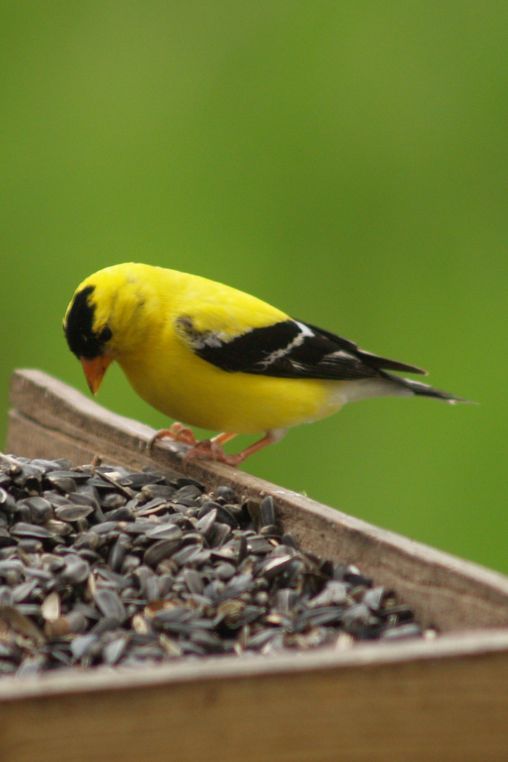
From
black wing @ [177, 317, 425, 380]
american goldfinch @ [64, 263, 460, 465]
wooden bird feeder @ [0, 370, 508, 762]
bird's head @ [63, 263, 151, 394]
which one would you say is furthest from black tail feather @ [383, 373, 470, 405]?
wooden bird feeder @ [0, 370, 508, 762]

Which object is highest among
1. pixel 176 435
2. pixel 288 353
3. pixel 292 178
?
pixel 292 178

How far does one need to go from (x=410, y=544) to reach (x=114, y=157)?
12.0 ft

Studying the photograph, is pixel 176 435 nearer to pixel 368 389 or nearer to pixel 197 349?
pixel 197 349

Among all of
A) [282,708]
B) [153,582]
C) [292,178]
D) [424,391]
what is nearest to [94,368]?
[424,391]

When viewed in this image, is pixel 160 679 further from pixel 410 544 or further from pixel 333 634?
pixel 410 544

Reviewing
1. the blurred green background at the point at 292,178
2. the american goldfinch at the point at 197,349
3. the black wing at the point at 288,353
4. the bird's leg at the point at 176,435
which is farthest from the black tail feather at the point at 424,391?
the blurred green background at the point at 292,178

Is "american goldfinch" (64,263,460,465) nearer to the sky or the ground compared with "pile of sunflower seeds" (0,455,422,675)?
nearer to the sky

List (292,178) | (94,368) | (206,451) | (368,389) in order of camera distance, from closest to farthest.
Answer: (206,451) → (94,368) → (368,389) → (292,178)

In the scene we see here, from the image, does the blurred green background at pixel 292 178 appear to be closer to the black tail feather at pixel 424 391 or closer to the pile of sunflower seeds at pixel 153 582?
the black tail feather at pixel 424 391

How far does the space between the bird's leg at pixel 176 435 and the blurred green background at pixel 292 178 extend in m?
1.67

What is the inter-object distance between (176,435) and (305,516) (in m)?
0.89

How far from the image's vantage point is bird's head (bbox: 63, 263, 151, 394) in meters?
3.68

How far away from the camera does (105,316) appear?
12.1 ft

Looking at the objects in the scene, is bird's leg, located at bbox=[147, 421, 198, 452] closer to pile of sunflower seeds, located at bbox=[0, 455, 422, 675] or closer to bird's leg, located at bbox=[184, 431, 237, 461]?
bird's leg, located at bbox=[184, 431, 237, 461]
